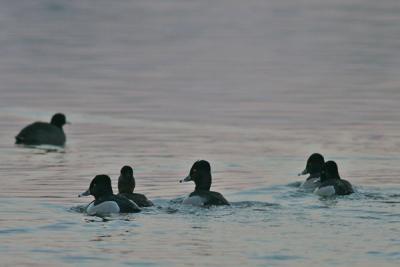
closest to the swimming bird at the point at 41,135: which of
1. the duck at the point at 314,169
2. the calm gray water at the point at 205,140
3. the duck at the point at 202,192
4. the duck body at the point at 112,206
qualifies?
the calm gray water at the point at 205,140

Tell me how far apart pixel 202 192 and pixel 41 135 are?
10396 millimetres

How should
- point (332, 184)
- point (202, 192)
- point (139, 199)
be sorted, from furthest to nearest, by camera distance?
point (332, 184) < point (202, 192) < point (139, 199)

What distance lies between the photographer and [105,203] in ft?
72.6

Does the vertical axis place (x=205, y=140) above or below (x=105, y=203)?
above

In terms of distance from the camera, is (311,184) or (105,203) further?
(311,184)

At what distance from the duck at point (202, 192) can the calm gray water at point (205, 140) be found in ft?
1.08

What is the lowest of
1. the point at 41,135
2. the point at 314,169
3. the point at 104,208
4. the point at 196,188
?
the point at 104,208

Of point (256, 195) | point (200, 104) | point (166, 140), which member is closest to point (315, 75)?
point (200, 104)

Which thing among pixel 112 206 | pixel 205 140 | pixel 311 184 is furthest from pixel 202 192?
pixel 205 140

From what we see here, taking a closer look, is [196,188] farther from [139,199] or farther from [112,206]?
[112,206]

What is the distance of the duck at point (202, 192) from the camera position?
2275 cm

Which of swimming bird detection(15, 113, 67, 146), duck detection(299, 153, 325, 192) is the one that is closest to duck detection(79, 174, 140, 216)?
duck detection(299, 153, 325, 192)

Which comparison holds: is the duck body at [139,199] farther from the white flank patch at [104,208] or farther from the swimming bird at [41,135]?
the swimming bird at [41,135]

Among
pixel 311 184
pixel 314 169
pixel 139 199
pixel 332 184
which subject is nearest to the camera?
pixel 139 199
